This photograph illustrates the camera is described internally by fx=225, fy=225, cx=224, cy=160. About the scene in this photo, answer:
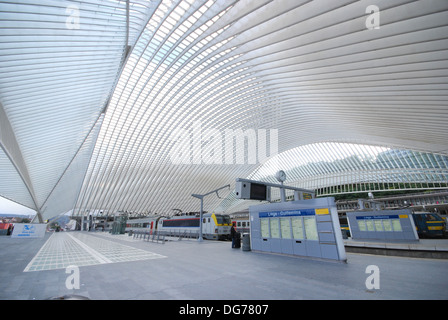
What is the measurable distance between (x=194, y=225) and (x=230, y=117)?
16.1m

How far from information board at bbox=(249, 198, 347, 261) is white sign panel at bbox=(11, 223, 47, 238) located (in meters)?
28.4

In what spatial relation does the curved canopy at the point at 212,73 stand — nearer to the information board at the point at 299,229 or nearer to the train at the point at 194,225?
the information board at the point at 299,229

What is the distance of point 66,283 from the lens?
5.66 meters

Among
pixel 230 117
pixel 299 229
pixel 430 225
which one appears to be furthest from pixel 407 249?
pixel 230 117

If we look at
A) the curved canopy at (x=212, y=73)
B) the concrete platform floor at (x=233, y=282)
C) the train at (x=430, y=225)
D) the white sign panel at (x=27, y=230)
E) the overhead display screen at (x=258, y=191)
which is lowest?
the white sign panel at (x=27, y=230)

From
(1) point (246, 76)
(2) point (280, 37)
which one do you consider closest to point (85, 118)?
(1) point (246, 76)

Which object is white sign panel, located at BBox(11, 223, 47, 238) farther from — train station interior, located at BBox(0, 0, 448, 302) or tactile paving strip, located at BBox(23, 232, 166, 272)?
tactile paving strip, located at BBox(23, 232, 166, 272)

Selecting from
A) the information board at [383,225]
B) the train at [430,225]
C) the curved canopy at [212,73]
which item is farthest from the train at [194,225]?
the train at [430,225]

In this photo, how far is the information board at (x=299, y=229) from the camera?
8.79 meters

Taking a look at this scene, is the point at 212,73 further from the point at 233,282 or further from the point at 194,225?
the point at 233,282

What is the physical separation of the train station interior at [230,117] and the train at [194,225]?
9.8 inches

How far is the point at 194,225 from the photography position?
2594 centimetres

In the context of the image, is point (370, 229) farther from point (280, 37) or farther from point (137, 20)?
point (137, 20)

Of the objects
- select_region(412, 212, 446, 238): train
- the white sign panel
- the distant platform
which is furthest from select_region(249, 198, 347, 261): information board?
the white sign panel
